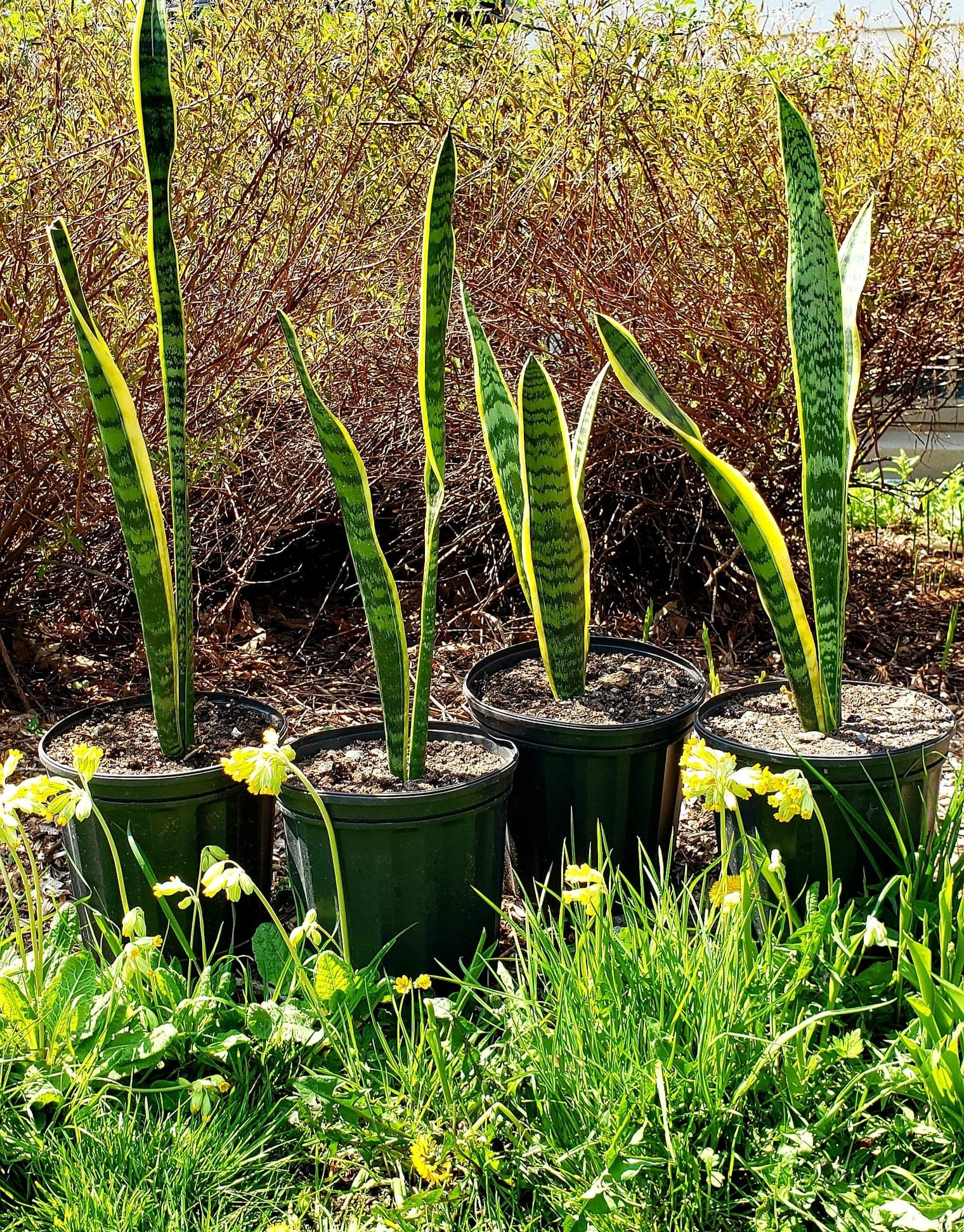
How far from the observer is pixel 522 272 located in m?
3.11

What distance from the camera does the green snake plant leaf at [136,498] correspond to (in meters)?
1.59

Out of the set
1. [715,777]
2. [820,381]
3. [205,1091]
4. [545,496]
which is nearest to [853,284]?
[820,381]

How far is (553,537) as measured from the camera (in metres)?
1.91

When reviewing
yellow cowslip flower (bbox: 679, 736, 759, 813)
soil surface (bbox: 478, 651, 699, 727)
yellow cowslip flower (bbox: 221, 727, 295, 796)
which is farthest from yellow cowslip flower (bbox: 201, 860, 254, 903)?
soil surface (bbox: 478, 651, 699, 727)

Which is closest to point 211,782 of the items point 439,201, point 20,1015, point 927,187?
point 20,1015

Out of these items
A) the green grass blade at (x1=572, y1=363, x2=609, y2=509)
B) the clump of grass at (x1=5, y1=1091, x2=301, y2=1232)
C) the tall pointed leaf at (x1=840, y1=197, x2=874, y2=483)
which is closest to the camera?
the clump of grass at (x1=5, y1=1091, x2=301, y2=1232)

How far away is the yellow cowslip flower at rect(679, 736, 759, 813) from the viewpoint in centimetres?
138

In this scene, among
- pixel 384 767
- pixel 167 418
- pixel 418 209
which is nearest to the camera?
pixel 167 418

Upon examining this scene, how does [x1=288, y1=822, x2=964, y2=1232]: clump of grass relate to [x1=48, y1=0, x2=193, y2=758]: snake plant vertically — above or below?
below

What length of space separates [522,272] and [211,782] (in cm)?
192

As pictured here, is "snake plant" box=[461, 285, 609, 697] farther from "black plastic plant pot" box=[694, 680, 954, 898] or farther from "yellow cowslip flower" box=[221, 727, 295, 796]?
"yellow cowslip flower" box=[221, 727, 295, 796]

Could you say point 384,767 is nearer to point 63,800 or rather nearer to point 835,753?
point 63,800

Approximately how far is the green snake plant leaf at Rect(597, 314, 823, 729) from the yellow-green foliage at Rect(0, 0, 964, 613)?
1.18 metres

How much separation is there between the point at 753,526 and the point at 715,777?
0.49 metres
